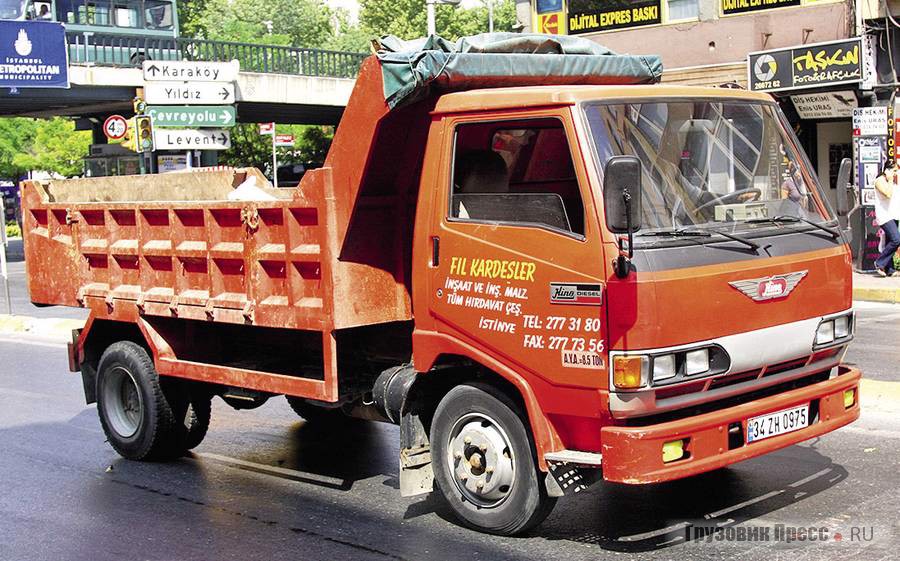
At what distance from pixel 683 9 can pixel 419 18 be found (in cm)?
6819

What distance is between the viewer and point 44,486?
7.41 metres

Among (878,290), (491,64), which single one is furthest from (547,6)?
(491,64)

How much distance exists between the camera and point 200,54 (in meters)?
31.4

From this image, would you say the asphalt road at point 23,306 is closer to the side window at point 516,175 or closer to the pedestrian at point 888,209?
the side window at point 516,175

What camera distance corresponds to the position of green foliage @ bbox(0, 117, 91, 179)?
52.7 meters

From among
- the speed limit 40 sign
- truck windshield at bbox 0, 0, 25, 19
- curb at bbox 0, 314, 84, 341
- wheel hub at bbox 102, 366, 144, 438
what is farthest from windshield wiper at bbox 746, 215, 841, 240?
truck windshield at bbox 0, 0, 25, 19

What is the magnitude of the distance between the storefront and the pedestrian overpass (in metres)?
14.8

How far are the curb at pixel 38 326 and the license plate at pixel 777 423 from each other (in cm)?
1139

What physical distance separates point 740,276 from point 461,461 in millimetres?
1695

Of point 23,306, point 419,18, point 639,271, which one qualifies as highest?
point 419,18

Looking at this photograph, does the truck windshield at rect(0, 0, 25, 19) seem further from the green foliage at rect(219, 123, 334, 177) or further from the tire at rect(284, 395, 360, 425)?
the tire at rect(284, 395, 360, 425)

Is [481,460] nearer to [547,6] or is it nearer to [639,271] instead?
[639,271]

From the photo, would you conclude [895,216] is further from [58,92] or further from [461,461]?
[58,92]

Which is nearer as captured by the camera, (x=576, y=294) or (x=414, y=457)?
(x=576, y=294)
